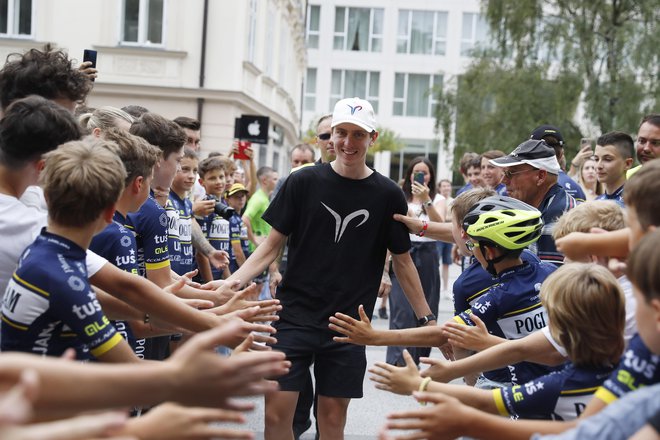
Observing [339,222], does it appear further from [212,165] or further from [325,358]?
[212,165]

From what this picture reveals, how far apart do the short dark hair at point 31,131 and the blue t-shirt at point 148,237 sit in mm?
1399

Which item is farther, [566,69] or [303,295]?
[566,69]

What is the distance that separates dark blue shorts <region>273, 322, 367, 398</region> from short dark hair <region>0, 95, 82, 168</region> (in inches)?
81.6

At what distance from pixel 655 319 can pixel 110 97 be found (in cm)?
2115

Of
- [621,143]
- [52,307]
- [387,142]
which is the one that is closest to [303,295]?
[52,307]

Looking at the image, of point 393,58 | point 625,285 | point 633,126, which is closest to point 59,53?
point 625,285

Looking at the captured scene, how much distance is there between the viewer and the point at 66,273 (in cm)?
304

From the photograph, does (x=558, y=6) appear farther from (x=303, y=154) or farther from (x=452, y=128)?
(x=303, y=154)

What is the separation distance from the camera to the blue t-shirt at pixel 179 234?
20.4 ft

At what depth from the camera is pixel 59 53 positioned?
4.79m

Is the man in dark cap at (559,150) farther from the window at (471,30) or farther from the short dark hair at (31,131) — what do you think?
the window at (471,30)

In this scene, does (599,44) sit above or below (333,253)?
above

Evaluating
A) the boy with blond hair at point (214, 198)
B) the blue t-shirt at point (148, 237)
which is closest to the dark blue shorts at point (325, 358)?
the blue t-shirt at point (148, 237)

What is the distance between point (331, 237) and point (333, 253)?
10 centimetres
